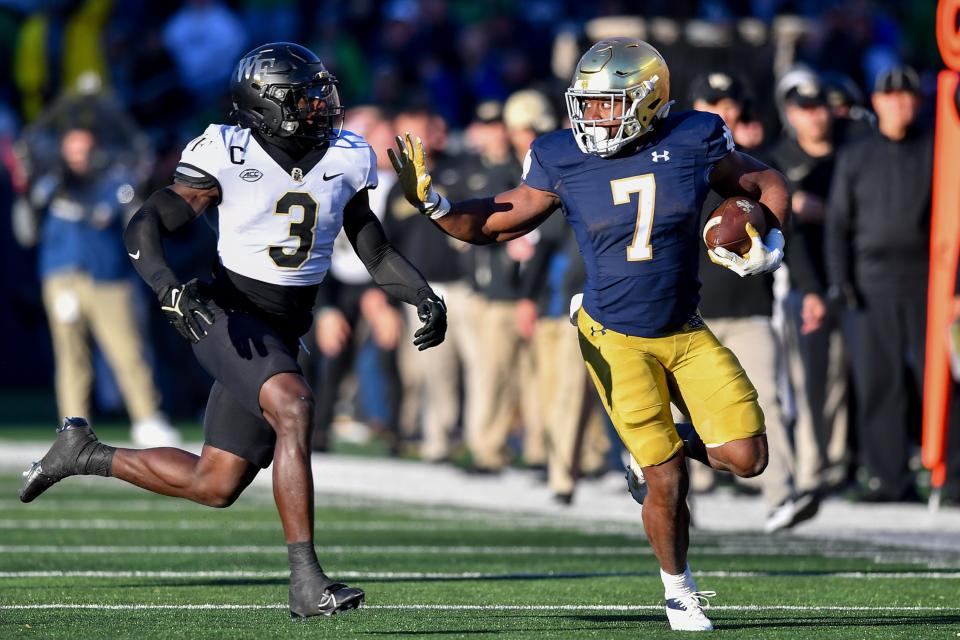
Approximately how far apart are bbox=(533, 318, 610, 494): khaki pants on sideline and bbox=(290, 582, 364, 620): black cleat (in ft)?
15.2

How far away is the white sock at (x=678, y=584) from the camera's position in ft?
20.6

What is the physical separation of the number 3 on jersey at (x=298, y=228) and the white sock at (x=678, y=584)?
165 cm

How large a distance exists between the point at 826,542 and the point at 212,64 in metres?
10.3

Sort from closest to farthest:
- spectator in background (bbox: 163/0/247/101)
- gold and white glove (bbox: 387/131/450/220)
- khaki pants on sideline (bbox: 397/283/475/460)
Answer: gold and white glove (bbox: 387/131/450/220)
khaki pants on sideline (bbox: 397/283/475/460)
spectator in background (bbox: 163/0/247/101)

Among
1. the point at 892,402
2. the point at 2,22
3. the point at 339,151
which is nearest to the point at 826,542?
the point at 892,402

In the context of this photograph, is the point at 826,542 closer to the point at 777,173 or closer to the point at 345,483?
the point at 777,173

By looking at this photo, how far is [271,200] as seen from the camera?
6797mm

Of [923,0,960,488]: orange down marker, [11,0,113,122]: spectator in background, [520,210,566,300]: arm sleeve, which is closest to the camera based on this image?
[923,0,960,488]: orange down marker

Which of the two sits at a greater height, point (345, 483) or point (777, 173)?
point (777, 173)

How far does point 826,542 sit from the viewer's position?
9.28 metres

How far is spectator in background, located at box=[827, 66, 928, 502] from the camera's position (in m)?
10.8

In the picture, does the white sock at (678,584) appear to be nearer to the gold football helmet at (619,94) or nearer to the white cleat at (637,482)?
the white cleat at (637,482)

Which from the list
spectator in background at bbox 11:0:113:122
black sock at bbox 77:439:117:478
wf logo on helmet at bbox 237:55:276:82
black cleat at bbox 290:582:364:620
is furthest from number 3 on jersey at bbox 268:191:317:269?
spectator in background at bbox 11:0:113:122

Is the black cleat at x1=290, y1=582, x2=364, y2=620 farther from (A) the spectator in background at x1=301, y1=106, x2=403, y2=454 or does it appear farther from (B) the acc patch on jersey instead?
(A) the spectator in background at x1=301, y1=106, x2=403, y2=454
